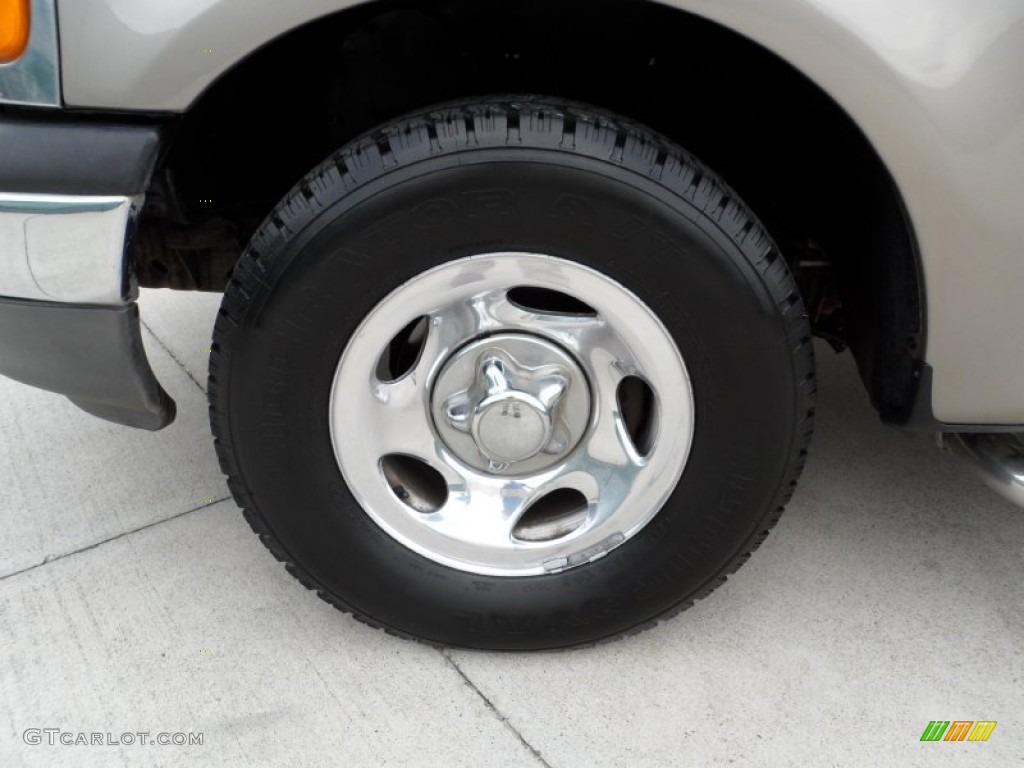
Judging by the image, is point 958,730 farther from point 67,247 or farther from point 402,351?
point 67,247

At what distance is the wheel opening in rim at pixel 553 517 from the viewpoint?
177cm

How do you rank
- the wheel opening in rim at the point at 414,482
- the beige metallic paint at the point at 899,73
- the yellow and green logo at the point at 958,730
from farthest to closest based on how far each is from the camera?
the wheel opening in rim at the point at 414,482 < the yellow and green logo at the point at 958,730 < the beige metallic paint at the point at 899,73

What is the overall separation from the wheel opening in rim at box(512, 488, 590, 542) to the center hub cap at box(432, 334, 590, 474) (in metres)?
0.17

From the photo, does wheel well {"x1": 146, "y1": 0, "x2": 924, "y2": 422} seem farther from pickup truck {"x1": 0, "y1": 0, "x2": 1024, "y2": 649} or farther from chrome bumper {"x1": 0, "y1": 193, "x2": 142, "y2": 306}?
chrome bumper {"x1": 0, "y1": 193, "x2": 142, "y2": 306}

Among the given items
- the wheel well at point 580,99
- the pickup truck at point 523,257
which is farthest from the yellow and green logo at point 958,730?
the wheel well at point 580,99

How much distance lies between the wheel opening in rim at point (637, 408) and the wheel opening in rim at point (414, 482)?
0.40 metres

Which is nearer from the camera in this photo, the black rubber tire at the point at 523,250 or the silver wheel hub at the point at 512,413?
the black rubber tire at the point at 523,250

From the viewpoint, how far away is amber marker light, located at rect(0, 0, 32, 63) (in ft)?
4.23

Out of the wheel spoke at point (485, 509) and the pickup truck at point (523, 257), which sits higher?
the pickup truck at point (523, 257)

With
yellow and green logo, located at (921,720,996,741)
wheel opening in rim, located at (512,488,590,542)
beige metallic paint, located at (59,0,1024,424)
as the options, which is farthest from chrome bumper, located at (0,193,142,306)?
yellow and green logo, located at (921,720,996,741)

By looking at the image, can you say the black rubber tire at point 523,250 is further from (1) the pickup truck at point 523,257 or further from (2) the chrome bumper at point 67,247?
(2) the chrome bumper at point 67,247

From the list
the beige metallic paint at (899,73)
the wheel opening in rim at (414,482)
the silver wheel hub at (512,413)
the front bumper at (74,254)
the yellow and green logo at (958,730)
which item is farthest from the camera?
the wheel opening in rim at (414,482)

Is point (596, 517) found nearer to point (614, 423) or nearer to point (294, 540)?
point (614, 423)

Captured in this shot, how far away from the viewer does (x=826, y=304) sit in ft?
6.68
